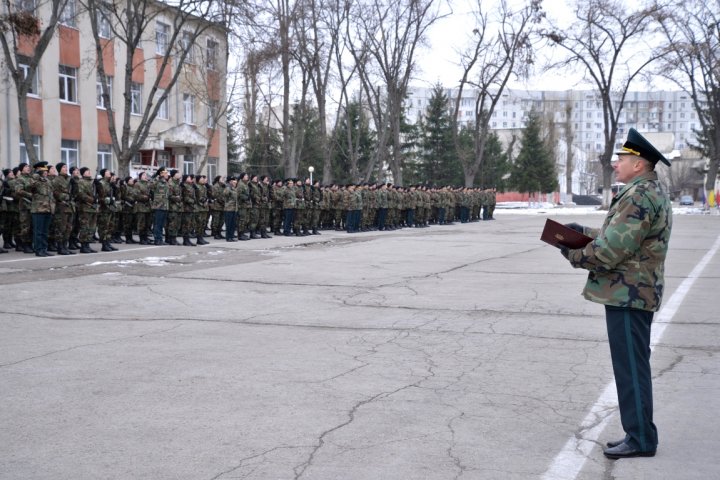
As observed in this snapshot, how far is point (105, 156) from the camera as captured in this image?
37.2m

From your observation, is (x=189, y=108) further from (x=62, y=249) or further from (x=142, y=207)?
(x=62, y=249)

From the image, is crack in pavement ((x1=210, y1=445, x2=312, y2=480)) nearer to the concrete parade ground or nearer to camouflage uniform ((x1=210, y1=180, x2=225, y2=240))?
the concrete parade ground

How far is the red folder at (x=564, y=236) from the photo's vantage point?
15.3ft

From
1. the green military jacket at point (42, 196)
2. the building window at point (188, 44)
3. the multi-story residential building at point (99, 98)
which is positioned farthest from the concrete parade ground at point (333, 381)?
the multi-story residential building at point (99, 98)

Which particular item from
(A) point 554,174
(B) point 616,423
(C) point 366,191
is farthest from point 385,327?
(A) point 554,174

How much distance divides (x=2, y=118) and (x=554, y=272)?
2402 centimetres

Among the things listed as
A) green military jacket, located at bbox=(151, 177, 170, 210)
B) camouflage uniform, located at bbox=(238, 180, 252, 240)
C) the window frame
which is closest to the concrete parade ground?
green military jacket, located at bbox=(151, 177, 170, 210)

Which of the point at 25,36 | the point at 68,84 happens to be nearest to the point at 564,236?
the point at 25,36

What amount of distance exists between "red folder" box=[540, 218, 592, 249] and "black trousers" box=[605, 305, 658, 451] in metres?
0.42

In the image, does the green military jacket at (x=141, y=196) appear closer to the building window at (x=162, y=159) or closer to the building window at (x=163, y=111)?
the building window at (x=162, y=159)

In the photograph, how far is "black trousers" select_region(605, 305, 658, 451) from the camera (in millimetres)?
4621

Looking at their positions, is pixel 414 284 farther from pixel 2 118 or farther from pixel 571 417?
pixel 2 118

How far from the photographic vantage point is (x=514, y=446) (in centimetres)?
479

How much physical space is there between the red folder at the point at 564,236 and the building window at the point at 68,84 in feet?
108
